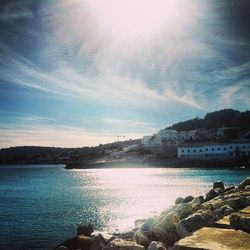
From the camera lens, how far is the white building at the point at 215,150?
149875 mm

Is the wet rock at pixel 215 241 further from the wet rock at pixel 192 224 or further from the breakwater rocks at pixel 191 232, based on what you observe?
the wet rock at pixel 192 224

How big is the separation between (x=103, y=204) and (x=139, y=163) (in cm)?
12260

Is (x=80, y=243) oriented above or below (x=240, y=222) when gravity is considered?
below

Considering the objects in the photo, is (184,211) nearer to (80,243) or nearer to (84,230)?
(80,243)

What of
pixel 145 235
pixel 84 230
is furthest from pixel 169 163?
pixel 145 235

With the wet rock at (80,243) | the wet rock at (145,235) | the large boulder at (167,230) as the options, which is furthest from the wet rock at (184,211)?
the wet rock at (80,243)

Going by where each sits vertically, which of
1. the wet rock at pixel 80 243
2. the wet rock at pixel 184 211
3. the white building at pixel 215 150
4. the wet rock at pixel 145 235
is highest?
the white building at pixel 215 150

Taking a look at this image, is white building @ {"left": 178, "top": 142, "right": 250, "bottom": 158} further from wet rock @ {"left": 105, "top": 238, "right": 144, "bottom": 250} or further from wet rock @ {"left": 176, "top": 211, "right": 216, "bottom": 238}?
wet rock @ {"left": 176, "top": 211, "right": 216, "bottom": 238}

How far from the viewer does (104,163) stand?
616 feet

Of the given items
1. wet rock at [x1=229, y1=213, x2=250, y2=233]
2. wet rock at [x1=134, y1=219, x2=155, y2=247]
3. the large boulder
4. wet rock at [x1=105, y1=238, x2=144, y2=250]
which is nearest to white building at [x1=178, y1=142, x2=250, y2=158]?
wet rock at [x1=134, y1=219, x2=155, y2=247]

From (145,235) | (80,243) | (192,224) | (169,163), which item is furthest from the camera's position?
(169,163)

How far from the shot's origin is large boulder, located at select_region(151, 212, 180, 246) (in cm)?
1628

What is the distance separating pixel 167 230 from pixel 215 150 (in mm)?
141779

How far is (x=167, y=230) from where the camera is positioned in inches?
653
